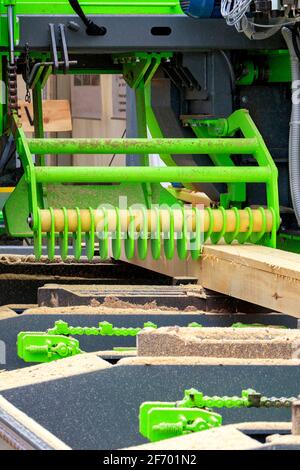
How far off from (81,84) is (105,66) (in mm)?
9663

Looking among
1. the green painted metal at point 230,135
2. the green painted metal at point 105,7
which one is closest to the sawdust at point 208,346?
the green painted metal at point 230,135

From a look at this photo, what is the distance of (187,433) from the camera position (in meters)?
2.82

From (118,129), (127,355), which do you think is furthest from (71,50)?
(118,129)

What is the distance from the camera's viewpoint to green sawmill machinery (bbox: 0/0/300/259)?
5.20 meters

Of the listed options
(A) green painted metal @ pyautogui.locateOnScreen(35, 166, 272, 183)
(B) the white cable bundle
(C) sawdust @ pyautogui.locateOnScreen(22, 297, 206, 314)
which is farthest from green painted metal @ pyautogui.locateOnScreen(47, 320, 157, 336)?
(B) the white cable bundle

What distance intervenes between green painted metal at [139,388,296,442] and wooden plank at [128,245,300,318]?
58.7 inches

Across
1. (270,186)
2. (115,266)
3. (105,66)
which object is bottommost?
(115,266)

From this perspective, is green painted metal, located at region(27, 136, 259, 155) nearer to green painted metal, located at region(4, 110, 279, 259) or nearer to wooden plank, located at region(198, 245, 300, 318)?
green painted metal, located at region(4, 110, 279, 259)

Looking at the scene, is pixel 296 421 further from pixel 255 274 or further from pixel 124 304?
pixel 124 304

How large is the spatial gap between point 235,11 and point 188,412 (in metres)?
→ 2.88

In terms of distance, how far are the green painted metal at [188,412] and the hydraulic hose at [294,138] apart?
2.64 meters

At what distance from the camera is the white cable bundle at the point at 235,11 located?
537 cm

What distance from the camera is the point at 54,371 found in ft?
11.2
